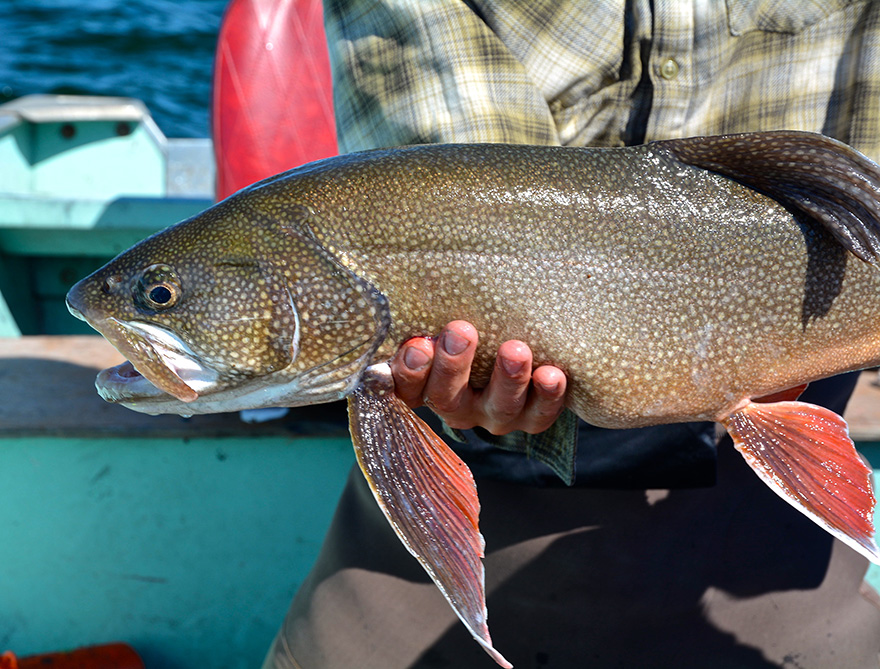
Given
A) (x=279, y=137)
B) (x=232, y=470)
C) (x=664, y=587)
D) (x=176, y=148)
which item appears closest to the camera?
(x=664, y=587)

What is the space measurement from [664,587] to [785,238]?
1.05 meters

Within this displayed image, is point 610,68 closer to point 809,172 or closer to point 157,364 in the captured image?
point 809,172

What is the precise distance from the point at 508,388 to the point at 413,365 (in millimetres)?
229

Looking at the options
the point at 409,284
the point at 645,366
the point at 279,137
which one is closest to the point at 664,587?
the point at 645,366

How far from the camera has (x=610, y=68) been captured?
214cm

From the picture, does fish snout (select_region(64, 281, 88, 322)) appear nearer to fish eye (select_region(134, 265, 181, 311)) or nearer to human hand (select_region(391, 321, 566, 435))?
fish eye (select_region(134, 265, 181, 311))

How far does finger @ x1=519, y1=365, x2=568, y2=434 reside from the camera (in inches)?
71.1

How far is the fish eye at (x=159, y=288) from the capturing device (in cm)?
180

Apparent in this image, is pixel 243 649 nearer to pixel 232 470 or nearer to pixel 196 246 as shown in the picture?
pixel 232 470

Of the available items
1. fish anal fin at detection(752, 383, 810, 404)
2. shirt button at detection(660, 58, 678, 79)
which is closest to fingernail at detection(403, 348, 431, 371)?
fish anal fin at detection(752, 383, 810, 404)

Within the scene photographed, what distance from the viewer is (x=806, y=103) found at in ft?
6.86

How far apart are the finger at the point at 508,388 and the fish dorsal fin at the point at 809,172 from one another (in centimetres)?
59

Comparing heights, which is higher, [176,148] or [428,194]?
[428,194]

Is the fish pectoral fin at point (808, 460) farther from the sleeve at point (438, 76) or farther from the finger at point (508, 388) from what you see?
the sleeve at point (438, 76)
